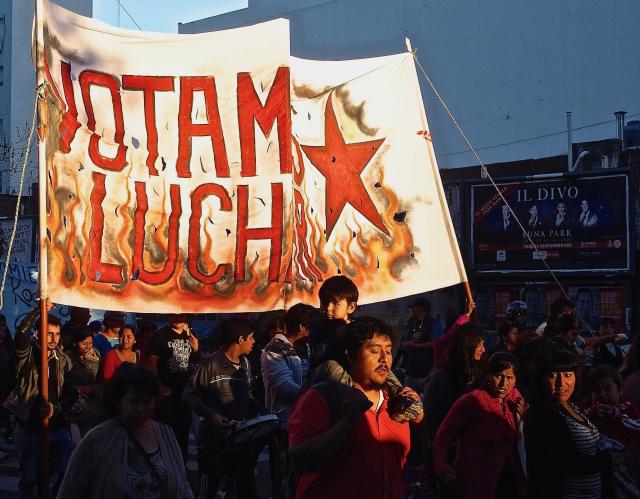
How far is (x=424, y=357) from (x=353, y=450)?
8614mm

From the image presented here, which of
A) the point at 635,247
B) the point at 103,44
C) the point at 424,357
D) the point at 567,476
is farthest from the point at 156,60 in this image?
the point at 635,247

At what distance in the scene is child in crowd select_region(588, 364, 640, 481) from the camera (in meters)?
6.05

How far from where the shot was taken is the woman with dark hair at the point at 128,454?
4238 millimetres

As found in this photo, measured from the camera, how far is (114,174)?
23.8 ft

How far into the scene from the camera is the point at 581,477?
5.21 meters

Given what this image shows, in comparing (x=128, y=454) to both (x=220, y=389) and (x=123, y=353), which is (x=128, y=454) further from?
(x=123, y=353)

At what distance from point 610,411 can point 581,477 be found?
36.5 inches

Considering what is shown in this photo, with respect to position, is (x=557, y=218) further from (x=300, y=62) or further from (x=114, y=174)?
(x=114, y=174)

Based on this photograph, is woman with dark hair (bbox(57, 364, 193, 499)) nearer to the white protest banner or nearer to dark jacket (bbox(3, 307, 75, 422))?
the white protest banner

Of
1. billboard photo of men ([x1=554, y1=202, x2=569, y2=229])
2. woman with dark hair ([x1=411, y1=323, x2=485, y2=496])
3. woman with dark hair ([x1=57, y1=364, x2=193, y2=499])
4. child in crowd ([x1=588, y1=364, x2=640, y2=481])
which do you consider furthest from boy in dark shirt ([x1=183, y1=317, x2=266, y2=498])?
billboard photo of men ([x1=554, y1=202, x2=569, y2=229])

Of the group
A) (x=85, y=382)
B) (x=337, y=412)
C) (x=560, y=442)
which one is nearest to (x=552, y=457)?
(x=560, y=442)

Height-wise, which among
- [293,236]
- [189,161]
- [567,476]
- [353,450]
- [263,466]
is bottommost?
[263,466]

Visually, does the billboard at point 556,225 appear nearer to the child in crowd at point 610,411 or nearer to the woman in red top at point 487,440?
the child in crowd at point 610,411

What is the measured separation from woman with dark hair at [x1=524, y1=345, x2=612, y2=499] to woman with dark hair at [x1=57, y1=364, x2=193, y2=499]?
1.87 meters
